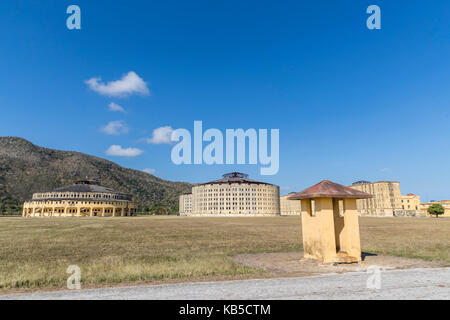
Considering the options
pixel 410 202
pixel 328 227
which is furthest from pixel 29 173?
pixel 410 202

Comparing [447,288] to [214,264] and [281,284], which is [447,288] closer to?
[281,284]

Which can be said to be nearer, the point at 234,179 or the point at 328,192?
the point at 328,192

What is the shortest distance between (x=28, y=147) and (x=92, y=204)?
4182 inches

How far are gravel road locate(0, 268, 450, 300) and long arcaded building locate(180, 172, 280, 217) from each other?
16239cm

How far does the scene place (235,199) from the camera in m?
172

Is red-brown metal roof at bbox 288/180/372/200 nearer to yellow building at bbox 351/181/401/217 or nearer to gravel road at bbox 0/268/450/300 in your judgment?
gravel road at bbox 0/268/450/300

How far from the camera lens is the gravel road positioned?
7188mm

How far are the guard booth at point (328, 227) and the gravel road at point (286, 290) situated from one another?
3.70 meters

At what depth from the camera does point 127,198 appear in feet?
485

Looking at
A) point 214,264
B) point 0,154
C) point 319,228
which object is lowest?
point 214,264

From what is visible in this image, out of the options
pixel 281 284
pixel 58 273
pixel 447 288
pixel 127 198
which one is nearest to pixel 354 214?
pixel 447 288

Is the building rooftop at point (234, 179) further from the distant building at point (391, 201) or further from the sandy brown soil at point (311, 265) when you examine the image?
the sandy brown soil at point (311, 265)

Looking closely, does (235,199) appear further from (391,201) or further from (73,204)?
(391,201)

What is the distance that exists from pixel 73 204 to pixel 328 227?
136 m
